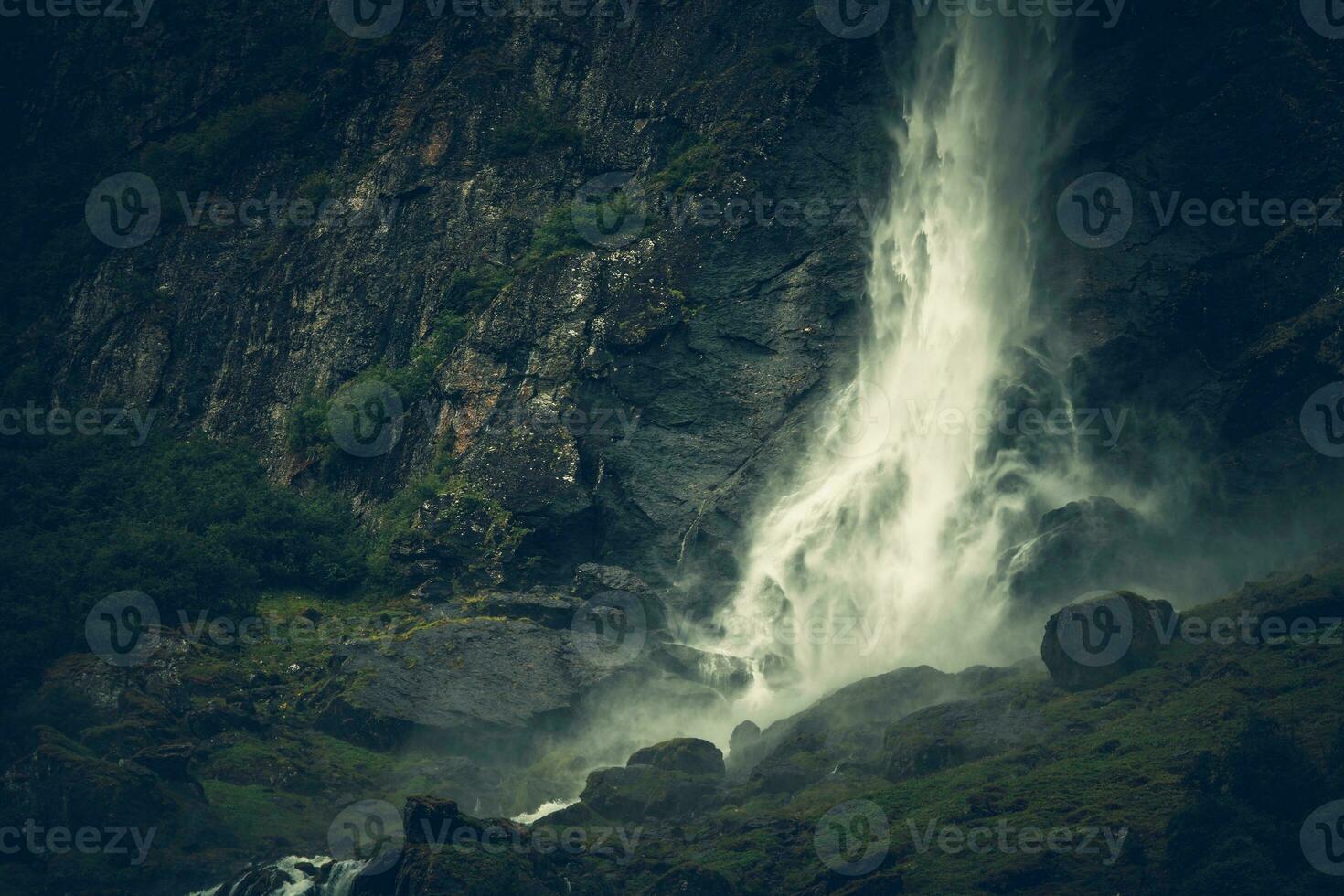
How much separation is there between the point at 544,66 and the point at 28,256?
82.0 feet

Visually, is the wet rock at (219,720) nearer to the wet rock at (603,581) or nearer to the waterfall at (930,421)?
the wet rock at (603,581)

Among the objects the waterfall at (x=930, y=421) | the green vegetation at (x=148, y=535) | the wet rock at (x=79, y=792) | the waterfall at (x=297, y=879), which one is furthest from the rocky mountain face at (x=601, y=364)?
the green vegetation at (x=148, y=535)

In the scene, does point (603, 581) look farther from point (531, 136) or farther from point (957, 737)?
point (531, 136)

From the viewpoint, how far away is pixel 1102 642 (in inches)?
1423

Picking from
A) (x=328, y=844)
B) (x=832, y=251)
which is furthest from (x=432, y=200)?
(x=328, y=844)

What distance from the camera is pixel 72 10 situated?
71688mm

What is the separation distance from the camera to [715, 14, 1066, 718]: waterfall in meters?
46.9

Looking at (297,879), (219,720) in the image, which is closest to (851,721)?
(297,879)

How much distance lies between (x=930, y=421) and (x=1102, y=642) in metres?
15.9

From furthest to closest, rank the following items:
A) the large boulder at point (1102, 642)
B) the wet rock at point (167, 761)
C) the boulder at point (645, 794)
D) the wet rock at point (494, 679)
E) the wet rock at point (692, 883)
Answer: the wet rock at point (494, 679) < the wet rock at point (167, 761) < the boulder at point (645, 794) < the large boulder at point (1102, 642) < the wet rock at point (692, 883)

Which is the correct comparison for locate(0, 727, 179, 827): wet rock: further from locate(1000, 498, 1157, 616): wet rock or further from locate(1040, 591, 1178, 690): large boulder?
locate(1000, 498, 1157, 616): wet rock

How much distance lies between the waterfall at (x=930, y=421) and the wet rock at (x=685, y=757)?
6177 mm

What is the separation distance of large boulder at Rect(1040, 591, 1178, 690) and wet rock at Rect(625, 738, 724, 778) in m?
8.92

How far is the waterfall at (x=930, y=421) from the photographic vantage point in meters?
46.9
